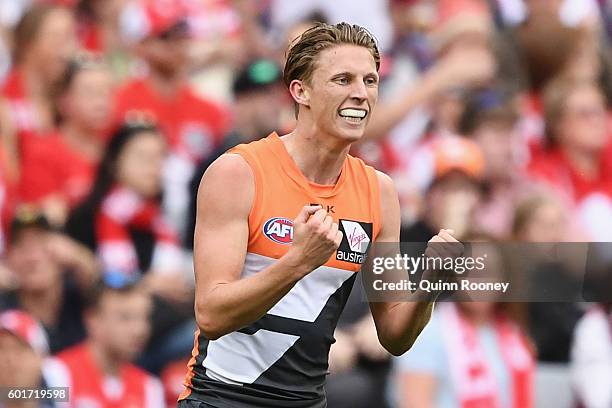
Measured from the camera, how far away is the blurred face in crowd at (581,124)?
8.54 metres

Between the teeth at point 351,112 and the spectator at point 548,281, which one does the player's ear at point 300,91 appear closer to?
the teeth at point 351,112

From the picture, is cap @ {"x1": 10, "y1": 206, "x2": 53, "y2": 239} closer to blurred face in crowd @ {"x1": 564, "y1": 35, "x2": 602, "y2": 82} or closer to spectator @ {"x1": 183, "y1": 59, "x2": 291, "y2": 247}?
spectator @ {"x1": 183, "y1": 59, "x2": 291, "y2": 247}

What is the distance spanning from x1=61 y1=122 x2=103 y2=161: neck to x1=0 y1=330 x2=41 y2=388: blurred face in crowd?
1654 millimetres

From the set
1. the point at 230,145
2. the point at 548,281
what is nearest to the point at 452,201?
the point at 548,281

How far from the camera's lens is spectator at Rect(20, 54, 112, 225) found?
7.70m

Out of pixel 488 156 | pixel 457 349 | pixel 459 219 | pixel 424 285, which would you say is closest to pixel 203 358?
pixel 424 285

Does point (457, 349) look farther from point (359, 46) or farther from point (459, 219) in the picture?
point (359, 46)

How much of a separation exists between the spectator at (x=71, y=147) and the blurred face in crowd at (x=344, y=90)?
133 inches

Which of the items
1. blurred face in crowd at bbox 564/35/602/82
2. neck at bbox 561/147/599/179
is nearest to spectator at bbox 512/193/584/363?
neck at bbox 561/147/599/179

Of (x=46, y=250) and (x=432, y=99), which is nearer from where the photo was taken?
(x=46, y=250)

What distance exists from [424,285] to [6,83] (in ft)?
14.8

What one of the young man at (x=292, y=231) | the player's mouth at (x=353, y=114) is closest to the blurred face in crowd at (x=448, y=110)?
the young man at (x=292, y=231)

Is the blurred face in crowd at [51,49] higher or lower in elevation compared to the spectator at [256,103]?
higher

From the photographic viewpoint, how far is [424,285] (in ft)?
14.8
